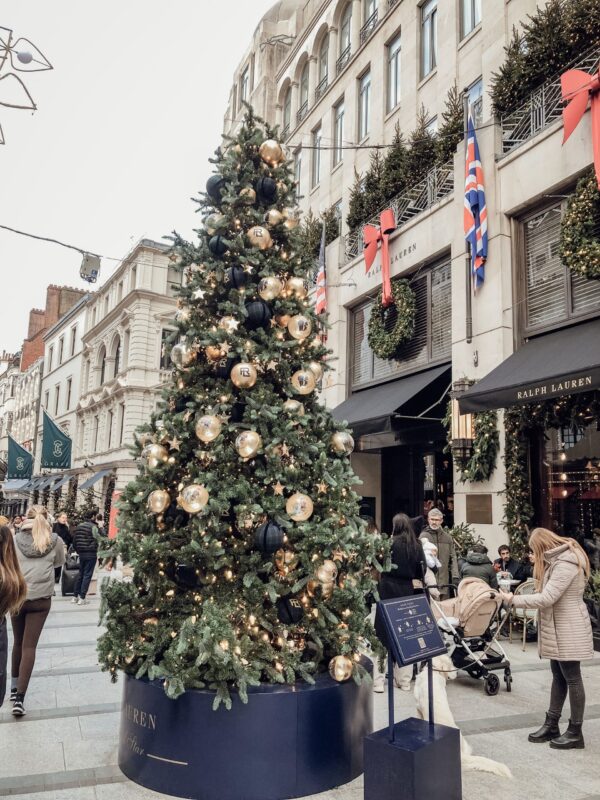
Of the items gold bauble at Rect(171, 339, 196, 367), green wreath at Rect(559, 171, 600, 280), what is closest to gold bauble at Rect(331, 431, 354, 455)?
gold bauble at Rect(171, 339, 196, 367)

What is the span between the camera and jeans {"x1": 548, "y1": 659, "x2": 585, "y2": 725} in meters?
4.94

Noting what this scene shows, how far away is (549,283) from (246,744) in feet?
30.6

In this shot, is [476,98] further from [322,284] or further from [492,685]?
[492,685]

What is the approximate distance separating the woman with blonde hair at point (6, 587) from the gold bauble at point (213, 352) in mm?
1927

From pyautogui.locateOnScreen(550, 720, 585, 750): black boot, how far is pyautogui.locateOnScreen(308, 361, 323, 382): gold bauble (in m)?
3.39

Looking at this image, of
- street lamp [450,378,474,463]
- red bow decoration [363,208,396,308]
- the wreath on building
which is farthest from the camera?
red bow decoration [363,208,396,308]

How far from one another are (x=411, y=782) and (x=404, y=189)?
1408 centimetres

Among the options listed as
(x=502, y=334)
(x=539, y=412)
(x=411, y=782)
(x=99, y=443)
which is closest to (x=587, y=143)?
(x=502, y=334)

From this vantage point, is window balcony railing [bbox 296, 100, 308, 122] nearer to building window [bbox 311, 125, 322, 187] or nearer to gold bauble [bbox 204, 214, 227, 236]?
building window [bbox 311, 125, 322, 187]

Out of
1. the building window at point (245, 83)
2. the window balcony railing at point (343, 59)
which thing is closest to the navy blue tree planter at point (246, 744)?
the window balcony railing at point (343, 59)

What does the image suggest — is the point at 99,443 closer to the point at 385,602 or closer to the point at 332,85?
the point at 332,85

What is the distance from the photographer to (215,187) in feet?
17.4

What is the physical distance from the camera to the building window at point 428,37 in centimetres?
1587

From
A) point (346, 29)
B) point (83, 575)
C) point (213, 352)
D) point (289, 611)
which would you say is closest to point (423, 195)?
point (346, 29)
